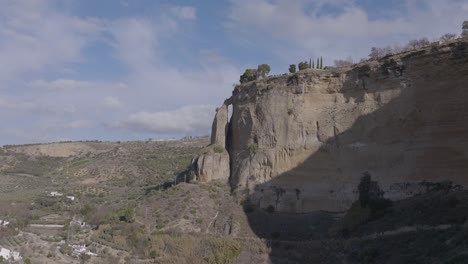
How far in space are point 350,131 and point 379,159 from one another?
293 centimetres

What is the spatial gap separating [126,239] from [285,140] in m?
11.3

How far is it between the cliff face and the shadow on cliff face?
0.06 metres

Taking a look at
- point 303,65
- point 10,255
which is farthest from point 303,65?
point 10,255

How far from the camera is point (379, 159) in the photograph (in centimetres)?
2903

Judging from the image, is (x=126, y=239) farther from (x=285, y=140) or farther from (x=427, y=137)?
(x=427, y=137)

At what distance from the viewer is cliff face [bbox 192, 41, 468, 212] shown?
2638 centimetres

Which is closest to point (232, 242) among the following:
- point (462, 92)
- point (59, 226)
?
point (462, 92)

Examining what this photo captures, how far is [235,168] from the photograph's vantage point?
37094 millimetres

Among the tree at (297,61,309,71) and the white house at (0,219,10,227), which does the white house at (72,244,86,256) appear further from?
the tree at (297,61,309,71)

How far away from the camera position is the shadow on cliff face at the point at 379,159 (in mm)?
25625

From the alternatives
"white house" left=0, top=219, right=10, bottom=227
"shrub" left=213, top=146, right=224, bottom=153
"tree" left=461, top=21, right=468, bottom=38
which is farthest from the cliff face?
"white house" left=0, top=219, right=10, bottom=227

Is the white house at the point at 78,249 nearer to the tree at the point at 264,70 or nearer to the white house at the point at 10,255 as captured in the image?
the white house at the point at 10,255

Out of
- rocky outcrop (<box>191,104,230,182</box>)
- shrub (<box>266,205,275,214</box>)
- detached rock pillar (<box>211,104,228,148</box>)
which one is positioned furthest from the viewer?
detached rock pillar (<box>211,104,228,148</box>)

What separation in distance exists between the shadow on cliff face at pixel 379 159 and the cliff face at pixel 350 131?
0.06m
